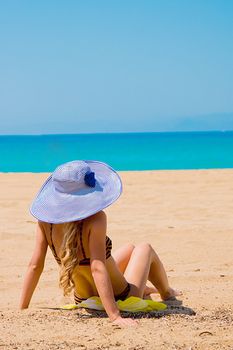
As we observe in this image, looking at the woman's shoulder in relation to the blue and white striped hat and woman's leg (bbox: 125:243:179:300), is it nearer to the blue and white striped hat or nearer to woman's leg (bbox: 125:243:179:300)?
the blue and white striped hat

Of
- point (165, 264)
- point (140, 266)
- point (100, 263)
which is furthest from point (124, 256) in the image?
point (165, 264)

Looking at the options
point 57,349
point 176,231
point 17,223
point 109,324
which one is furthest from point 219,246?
point 57,349

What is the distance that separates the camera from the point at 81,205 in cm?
433

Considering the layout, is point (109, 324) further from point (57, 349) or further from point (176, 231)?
point (176, 231)

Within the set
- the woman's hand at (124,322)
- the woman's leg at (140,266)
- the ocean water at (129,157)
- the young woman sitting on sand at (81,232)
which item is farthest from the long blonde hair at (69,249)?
the ocean water at (129,157)

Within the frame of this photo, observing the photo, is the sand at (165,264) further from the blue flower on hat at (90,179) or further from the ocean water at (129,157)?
the ocean water at (129,157)

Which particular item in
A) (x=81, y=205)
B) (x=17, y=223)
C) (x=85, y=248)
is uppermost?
(x=81, y=205)

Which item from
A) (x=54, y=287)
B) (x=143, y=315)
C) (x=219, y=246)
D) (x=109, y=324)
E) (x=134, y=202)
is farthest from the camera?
(x=134, y=202)

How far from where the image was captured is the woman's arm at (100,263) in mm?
4293

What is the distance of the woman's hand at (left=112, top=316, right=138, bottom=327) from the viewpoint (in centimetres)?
→ 414

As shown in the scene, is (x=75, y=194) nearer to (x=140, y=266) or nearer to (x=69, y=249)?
(x=69, y=249)

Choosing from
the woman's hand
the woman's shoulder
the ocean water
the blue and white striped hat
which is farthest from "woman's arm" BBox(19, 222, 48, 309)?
the ocean water

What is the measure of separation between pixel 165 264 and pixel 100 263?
2.65 meters

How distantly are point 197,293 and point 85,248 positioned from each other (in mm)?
1457
